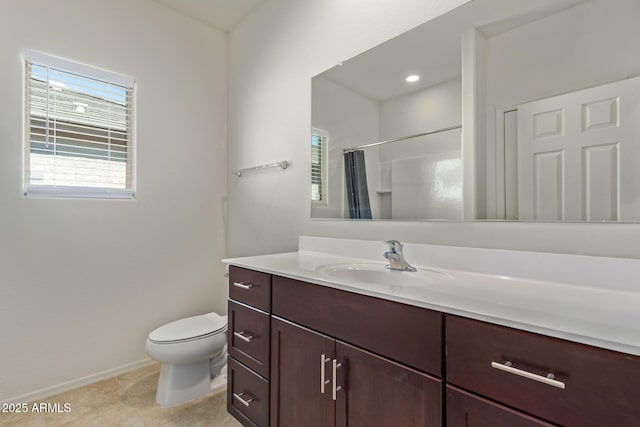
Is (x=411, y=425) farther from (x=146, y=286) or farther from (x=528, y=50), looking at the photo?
(x=146, y=286)

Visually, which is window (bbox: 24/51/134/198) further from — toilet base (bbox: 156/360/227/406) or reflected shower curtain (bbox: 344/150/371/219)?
reflected shower curtain (bbox: 344/150/371/219)

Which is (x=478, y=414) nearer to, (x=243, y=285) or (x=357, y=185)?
(x=243, y=285)

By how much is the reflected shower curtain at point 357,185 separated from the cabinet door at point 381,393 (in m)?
0.75

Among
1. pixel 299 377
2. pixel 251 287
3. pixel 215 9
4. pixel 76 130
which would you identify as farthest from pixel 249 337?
pixel 215 9

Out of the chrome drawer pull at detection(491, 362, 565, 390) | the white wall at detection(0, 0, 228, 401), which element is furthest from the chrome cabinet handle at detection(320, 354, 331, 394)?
the white wall at detection(0, 0, 228, 401)

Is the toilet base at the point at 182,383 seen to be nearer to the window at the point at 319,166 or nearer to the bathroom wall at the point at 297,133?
the bathroom wall at the point at 297,133

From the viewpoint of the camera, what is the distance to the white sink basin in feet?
3.58

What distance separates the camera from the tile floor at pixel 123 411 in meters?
1.51

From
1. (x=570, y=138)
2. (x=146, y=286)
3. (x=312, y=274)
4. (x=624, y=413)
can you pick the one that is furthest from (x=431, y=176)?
(x=146, y=286)

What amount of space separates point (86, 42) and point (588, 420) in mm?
2812

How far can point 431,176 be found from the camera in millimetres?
1284

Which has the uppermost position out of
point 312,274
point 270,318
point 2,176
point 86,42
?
point 86,42

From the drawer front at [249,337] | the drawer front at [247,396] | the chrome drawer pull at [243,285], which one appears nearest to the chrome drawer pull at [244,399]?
the drawer front at [247,396]

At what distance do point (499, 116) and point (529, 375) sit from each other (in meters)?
0.88
